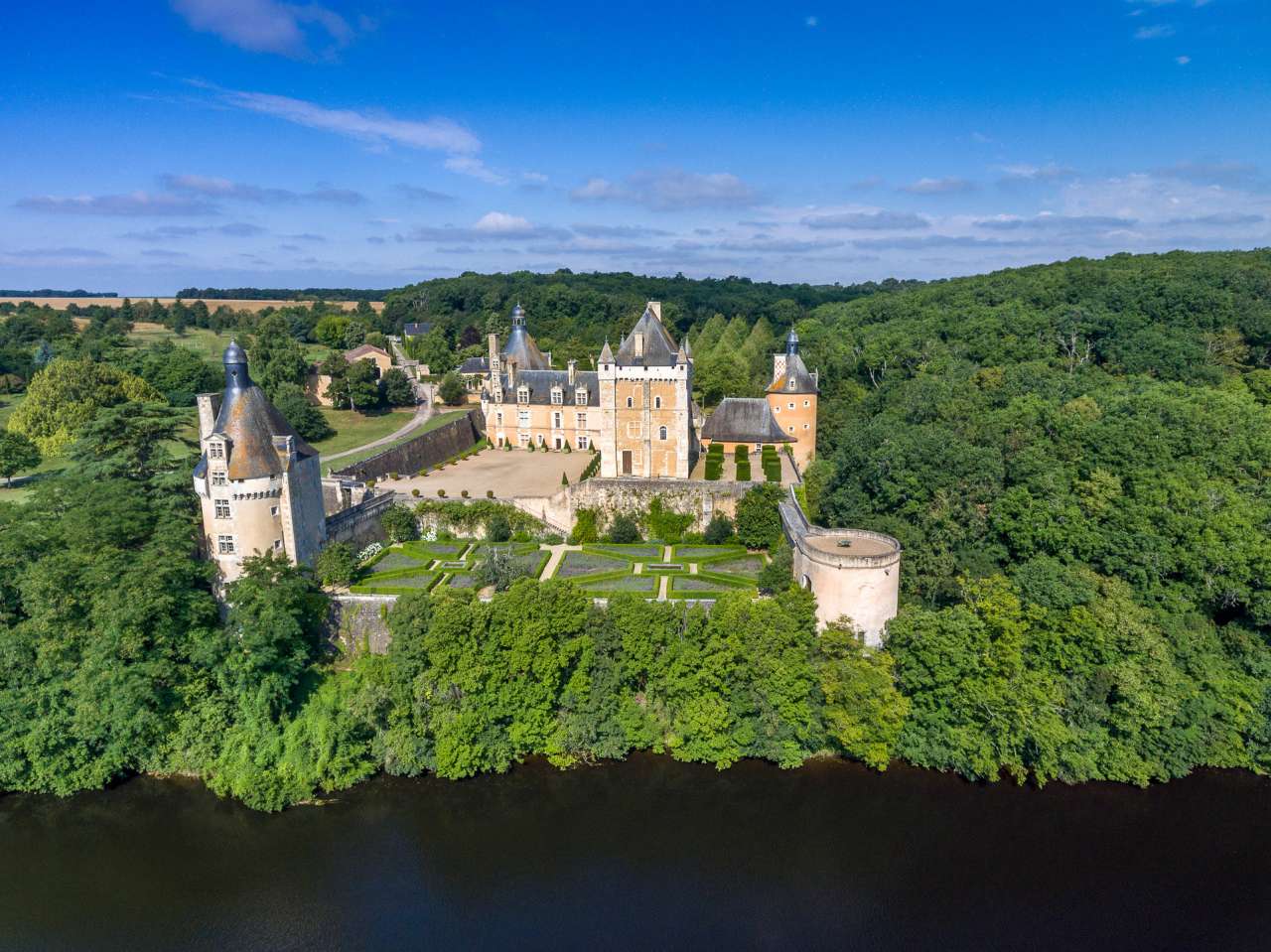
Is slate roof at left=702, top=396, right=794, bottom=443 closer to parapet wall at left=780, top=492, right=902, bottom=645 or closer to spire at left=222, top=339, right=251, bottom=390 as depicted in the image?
parapet wall at left=780, top=492, right=902, bottom=645

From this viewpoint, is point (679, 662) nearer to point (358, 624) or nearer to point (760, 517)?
point (760, 517)

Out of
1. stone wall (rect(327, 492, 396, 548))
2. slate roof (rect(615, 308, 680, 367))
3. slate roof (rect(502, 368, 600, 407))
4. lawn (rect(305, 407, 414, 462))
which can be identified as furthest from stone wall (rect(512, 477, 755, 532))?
lawn (rect(305, 407, 414, 462))

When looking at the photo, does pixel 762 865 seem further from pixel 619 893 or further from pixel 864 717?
pixel 864 717

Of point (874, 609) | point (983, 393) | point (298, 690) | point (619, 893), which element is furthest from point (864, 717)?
point (983, 393)

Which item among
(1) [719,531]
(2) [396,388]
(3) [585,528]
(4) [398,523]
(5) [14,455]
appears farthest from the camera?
(2) [396,388]

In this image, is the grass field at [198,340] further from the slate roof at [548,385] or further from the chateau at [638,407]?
the slate roof at [548,385]

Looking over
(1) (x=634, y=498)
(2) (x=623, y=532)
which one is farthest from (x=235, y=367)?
(1) (x=634, y=498)

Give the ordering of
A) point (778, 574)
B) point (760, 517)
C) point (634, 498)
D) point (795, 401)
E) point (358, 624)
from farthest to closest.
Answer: point (795, 401) < point (634, 498) < point (760, 517) < point (778, 574) < point (358, 624)
